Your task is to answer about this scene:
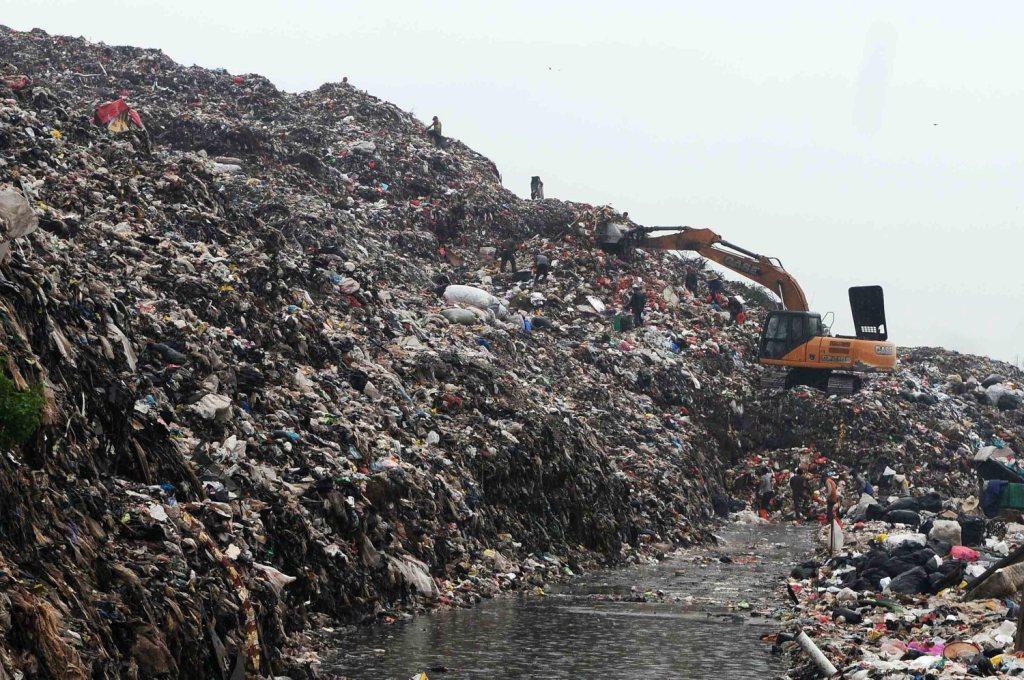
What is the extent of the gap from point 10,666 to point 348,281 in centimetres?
1200

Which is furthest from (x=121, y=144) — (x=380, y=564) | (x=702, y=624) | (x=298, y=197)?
(x=702, y=624)

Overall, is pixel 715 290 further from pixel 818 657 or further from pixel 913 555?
pixel 818 657

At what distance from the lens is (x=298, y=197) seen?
73.0 ft

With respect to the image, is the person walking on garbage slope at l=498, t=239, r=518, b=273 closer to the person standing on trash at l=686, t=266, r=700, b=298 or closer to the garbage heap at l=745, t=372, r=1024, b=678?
the person standing on trash at l=686, t=266, r=700, b=298

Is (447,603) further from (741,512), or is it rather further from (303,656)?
(741,512)

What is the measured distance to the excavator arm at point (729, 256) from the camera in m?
25.0

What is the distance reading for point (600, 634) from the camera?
1010 centimetres

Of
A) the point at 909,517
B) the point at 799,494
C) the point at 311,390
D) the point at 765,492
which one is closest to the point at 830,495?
the point at 799,494

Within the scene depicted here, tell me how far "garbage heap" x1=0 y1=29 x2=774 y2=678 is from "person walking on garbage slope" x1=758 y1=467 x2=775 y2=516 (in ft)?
3.39

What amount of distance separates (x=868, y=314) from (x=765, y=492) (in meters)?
5.45

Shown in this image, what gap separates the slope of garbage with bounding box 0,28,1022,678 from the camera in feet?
24.4

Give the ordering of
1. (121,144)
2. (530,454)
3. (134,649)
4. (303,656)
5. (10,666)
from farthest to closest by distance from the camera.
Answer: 1. (121,144)
2. (530,454)
3. (303,656)
4. (134,649)
5. (10,666)

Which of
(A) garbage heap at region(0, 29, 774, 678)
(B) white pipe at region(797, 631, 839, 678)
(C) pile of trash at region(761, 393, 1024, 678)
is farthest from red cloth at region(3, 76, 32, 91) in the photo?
(B) white pipe at region(797, 631, 839, 678)

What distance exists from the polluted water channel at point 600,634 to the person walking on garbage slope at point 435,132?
739 inches
